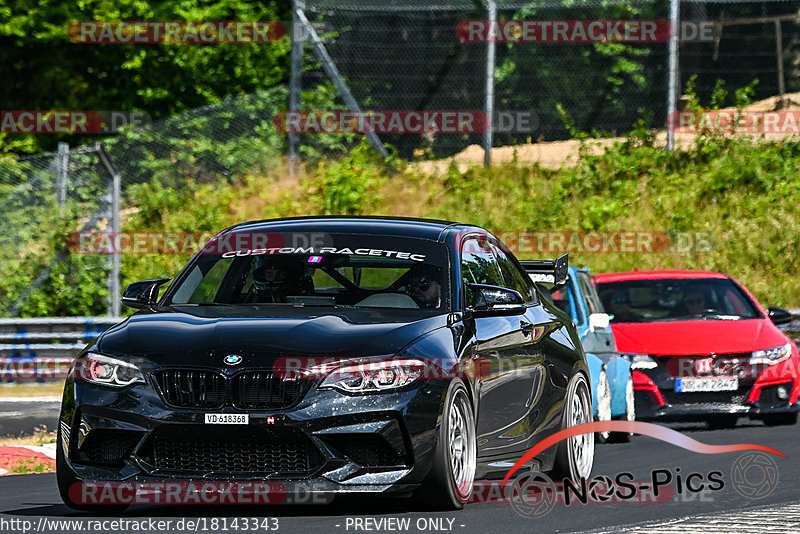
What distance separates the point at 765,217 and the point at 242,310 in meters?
18.6

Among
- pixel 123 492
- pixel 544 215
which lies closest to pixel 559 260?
pixel 123 492

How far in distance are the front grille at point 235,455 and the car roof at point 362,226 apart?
2.00m

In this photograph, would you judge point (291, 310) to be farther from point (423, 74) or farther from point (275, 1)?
point (275, 1)

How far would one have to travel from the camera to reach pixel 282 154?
26.7 m

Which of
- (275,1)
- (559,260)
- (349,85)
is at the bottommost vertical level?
(559,260)

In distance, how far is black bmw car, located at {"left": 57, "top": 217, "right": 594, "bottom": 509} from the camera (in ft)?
24.8

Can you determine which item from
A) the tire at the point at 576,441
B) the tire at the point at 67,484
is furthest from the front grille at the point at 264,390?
the tire at the point at 576,441

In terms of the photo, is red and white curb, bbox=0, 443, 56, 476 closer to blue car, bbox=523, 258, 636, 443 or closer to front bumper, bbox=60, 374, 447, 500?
blue car, bbox=523, 258, 636, 443

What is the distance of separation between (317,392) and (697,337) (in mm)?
8139
